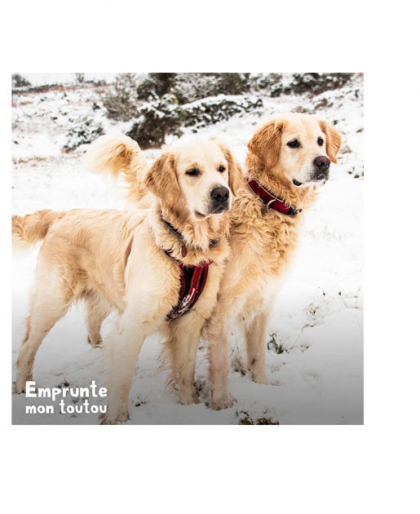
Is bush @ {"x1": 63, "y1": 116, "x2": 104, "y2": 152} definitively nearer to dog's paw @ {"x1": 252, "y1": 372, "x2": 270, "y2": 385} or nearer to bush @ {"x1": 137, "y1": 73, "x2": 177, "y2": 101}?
bush @ {"x1": 137, "y1": 73, "x2": 177, "y2": 101}

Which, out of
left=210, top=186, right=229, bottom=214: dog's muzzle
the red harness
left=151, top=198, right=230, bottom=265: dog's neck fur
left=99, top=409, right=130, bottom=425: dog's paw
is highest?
left=210, top=186, right=229, bottom=214: dog's muzzle

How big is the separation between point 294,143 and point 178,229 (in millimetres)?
902

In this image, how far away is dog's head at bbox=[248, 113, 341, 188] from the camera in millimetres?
3135

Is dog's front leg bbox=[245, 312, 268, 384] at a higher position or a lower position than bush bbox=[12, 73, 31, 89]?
lower

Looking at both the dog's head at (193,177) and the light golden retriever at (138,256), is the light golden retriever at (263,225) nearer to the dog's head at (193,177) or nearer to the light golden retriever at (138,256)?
the light golden retriever at (138,256)

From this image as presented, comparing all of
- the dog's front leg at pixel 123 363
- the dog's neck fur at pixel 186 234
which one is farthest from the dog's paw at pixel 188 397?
the dog's neck fur at pixel 186 234

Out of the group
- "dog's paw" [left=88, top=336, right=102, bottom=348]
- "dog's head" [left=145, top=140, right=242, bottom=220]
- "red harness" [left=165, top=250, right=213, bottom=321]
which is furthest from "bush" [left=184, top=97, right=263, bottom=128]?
"dog's paw" [left=88, top=336, right=102, bottom=348]

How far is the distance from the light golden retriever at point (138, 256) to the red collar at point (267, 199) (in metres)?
0.20

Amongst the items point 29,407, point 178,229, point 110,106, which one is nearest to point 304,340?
point 178,229


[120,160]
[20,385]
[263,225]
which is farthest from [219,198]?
[20,385]

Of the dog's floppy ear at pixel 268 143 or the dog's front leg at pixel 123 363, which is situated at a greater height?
the dog's floppy ear at pixel 268 143

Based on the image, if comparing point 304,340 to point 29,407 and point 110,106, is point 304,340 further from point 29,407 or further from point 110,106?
point 110,106

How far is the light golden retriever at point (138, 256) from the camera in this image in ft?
9.70

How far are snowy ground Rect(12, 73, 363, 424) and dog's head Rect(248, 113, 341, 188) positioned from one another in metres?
0.08
